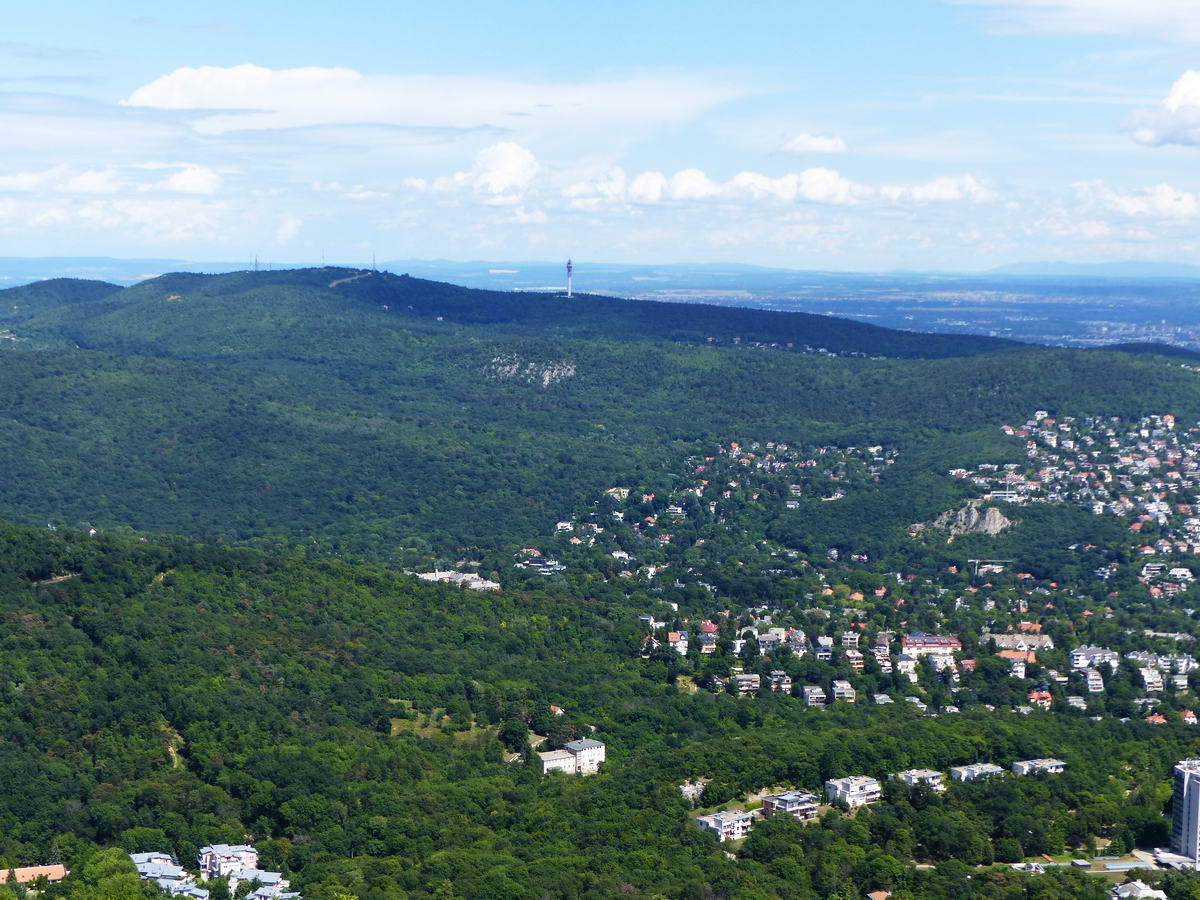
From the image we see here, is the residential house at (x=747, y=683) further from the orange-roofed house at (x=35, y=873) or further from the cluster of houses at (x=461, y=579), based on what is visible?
the orange-roofed house at (x=35, y=873)

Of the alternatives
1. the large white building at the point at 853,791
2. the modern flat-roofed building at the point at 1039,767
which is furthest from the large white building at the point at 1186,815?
the large white building at the point at 853,791

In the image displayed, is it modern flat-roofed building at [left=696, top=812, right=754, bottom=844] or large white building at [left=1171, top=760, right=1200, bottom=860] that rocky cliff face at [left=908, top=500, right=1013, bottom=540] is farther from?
modern flat-roofed building at [left=696, top=812, right=754, bottom=844]

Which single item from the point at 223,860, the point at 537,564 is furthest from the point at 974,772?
the point at 537,564

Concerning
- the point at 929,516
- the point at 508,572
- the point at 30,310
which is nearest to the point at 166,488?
the point at 508,572

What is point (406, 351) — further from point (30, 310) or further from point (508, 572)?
point (508, 572)

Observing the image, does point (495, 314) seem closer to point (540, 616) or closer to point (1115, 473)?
point (1115, 473)
